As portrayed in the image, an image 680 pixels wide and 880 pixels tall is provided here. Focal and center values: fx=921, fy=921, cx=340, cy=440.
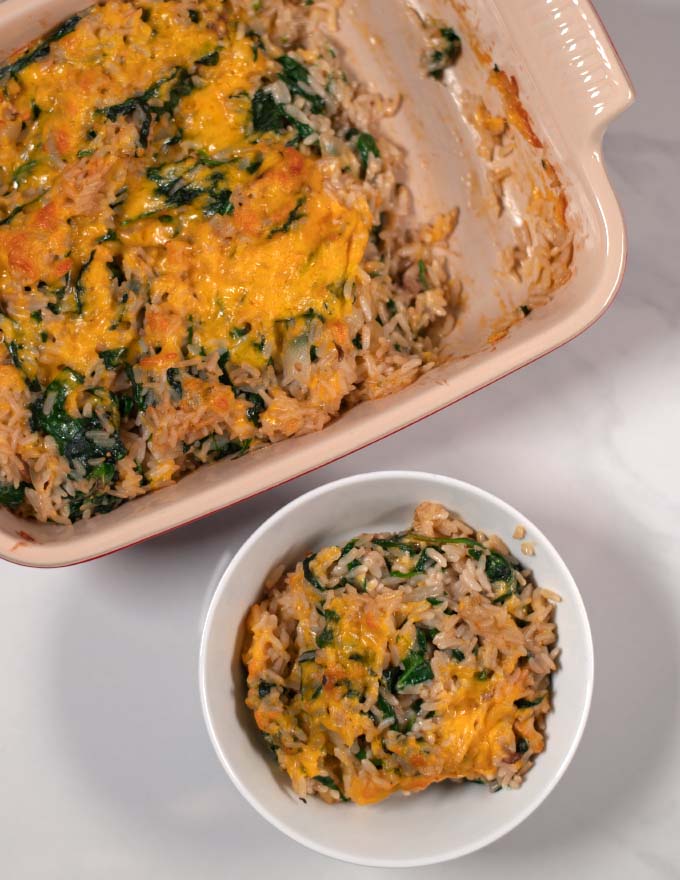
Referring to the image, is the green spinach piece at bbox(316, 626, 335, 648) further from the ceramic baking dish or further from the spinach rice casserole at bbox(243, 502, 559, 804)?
the ceramic baking dish

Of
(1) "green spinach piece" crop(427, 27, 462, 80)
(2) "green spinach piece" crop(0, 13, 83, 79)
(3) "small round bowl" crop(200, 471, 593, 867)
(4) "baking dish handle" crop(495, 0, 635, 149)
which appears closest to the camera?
(4) "baking dish handle" crop(495, 0, 635, 149)

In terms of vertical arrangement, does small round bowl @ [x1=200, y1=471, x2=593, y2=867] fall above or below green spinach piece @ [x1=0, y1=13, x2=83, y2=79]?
below

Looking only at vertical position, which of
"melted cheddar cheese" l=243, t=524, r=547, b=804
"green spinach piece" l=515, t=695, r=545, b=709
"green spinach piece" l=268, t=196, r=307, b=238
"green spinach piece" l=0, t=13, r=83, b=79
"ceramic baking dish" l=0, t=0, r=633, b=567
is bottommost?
"green spinach piece" l=515, t=695, r=545, b=709

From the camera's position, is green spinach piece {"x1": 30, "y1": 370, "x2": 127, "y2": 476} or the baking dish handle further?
green spinach piece {"x1": 30, "y1": 370, "x2": 127, "y2": 476}

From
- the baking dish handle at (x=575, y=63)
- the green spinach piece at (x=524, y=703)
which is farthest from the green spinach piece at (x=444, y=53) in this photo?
the green spinach piece at (x=524, y=703)

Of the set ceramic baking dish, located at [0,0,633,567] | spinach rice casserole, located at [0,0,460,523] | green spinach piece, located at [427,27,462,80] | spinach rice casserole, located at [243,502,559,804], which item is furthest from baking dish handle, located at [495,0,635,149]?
spinach rice casserole, located at [243,502,559,804]
